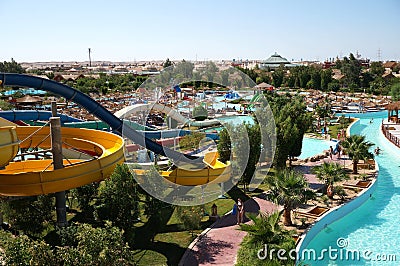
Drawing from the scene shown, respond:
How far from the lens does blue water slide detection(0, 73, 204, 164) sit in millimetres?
12906

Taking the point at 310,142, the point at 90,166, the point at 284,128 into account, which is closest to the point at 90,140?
the point at 90,166

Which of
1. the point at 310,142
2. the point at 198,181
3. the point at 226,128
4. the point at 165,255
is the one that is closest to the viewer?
the point at 165,255

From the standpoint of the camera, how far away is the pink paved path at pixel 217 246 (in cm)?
925

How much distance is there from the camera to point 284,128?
15.6 metres

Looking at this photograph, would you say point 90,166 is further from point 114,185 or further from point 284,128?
point 284,128

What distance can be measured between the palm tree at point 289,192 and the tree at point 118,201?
3976 millimetres

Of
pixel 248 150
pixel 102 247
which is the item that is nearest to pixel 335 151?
pixel 248 150

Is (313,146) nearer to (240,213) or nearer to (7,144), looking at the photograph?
(240,213)

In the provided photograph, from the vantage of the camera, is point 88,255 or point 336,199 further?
point 336,199

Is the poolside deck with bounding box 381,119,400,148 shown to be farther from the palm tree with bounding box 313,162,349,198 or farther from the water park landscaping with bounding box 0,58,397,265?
the palm tree with bounding box 313,162,349,198

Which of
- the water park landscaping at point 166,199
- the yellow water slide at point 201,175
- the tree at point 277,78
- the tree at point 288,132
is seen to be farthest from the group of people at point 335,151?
the tree at point 277,78

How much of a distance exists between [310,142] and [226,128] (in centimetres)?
1241

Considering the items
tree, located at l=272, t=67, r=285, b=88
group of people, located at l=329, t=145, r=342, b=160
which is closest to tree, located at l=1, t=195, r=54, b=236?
group of people, located at l=329, t=145, r=342, b=160

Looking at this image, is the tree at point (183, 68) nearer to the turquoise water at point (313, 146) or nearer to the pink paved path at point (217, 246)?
the pink paved path at point (217, 246)
